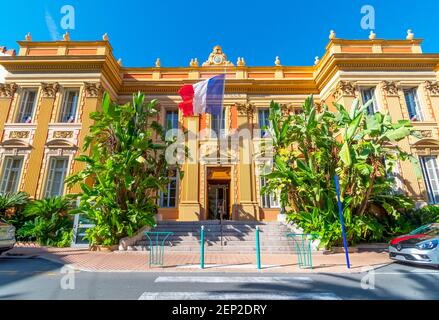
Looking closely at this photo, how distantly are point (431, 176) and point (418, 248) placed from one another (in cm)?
911

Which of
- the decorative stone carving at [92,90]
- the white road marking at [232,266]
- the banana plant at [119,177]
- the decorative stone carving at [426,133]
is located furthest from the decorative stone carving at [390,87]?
the decorative stone carving at [92,90]

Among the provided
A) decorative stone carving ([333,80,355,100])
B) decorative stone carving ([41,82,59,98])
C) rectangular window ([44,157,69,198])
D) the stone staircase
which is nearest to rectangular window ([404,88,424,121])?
decorative stone carving ([333,80,355,100])

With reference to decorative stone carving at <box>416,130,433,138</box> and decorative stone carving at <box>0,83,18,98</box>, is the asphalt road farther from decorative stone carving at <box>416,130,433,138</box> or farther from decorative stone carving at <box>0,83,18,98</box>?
decorative stone carving at <box>0,83,18,98</box>

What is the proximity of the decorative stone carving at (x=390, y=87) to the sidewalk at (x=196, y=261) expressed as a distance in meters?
10.6

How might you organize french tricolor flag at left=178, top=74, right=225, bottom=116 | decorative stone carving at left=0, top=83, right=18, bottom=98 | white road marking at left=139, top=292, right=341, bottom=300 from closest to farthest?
1. white road marking at left=139, top=292, right=341, bottom=300
2. french tricolor flag at left=178, top=74, right=225, bottom=116
3. decorative stone carving at left=0, top=83, right=18, bottom=98

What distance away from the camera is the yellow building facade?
13.4 meters

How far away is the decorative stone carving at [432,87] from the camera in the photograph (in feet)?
46.9

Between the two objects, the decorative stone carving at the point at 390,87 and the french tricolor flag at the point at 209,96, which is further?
the decorative stone carving at the point at 390,87

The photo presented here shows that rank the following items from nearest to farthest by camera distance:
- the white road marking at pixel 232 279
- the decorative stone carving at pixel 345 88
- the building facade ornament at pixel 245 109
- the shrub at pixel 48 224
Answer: the white road marking at pixel 232 279, the shrub at pixel 48 224, the decorative stone carving at pixel 345 88, the building facade ornament at pixel 245 109

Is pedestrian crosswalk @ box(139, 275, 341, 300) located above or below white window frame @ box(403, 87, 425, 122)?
below

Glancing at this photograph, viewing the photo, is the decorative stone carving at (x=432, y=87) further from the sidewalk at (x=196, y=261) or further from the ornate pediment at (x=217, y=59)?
the ornate pediment at (x=217, y=59)

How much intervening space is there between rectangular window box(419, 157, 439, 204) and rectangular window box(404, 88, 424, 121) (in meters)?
2.69

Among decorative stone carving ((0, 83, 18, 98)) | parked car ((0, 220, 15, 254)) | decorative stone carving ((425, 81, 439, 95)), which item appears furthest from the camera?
decorative stone carving ((0, 83, 18, 98))
